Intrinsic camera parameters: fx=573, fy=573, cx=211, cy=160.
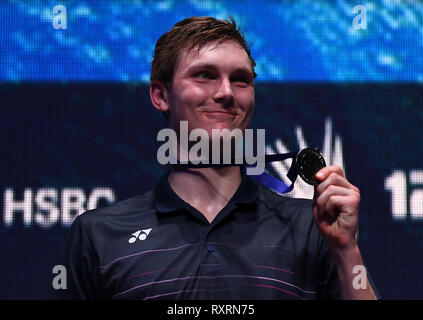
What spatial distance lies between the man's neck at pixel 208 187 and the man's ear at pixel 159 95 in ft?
0.72

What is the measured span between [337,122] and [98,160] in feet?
A: 3.50

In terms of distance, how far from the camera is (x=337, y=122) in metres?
2.55

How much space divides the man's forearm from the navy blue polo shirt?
2.4 inches

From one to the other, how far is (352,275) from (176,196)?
540mm

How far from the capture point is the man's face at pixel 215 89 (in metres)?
1.62

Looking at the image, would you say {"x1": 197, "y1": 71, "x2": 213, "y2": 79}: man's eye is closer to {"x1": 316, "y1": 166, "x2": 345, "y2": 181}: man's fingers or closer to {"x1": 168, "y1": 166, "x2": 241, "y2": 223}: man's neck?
{"x1": 168, "y1": 166, "x2": 241, "y2": 223}: man's neck

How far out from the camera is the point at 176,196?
1662mm

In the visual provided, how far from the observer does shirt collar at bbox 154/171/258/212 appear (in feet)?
5.37

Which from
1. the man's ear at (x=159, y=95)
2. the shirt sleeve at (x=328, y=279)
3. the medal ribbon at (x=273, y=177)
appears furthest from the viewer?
the man's ear at (x=159, y=95)

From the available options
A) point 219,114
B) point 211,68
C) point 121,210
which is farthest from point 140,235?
point 211,68

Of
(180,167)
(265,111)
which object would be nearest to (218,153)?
(180,167)

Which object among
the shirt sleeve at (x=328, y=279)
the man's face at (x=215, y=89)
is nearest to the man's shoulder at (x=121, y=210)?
the man's face at (x=215, y=89)

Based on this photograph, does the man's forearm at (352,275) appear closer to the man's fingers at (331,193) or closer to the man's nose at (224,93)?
the man's fingers at (331,193)

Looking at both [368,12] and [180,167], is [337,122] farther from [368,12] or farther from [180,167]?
[180,167]
